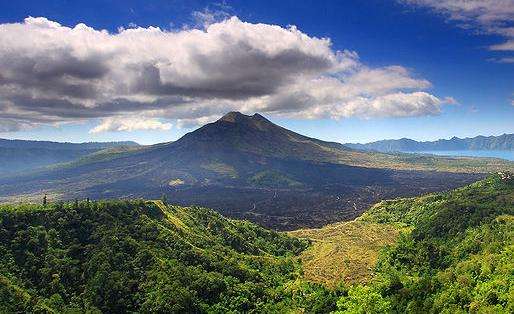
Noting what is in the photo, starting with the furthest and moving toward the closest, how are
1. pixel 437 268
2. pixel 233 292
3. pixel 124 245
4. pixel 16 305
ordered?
pixel 437 268, pixel 124 245, pixel 233 292, pixel 16 305

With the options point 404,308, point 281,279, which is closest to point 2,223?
point 281,279

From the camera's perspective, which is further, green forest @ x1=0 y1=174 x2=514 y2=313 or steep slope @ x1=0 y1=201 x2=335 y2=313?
steep slope @ x1=0 y1=201 x2=335 y2=313

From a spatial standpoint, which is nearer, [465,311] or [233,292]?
[465,311]

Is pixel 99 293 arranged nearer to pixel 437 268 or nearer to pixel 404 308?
pixel 404 308

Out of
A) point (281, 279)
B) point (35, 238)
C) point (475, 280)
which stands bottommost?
point (281, 279)

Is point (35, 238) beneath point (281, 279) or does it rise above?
above

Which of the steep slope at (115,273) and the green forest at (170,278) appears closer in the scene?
the green forest at (170,278)

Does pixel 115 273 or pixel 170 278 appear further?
pixel 170 278

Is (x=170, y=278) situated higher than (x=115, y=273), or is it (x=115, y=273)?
(x=115, y=273)
